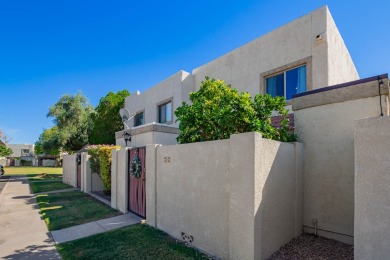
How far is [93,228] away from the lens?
705 centimetres

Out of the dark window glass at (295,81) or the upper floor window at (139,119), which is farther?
the upper floor window at (139,119)

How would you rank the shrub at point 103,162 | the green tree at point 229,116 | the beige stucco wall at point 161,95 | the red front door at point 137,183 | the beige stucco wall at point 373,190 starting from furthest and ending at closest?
1. the beige stucco wall at point 161,95
2. the shrub at point 103,162
3. the red front door at point 137,183
4. the green tree at point 229,116
5. the beige stucco wall at point 373,190

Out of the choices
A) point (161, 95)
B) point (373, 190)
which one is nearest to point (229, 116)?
point (373, 190)

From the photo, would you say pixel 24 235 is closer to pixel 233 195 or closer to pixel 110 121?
pixel 233 195

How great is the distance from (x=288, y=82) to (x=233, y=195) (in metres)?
7.44

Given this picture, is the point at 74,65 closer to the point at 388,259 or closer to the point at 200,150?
the point at 200,150

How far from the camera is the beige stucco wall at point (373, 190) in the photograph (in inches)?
123

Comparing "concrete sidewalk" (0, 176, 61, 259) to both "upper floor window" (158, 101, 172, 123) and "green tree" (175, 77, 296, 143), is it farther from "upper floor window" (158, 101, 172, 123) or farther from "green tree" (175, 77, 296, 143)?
"upper floor window" (158, 101, 172, 123)

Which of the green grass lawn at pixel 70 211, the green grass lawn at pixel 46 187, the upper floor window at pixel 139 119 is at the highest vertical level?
the upper floor window at pixel 139 119

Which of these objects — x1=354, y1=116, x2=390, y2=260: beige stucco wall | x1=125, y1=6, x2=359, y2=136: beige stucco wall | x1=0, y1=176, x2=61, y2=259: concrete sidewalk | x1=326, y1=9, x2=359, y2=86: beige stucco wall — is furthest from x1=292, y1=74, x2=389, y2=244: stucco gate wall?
x1=0, y1=176, x2=61, y2=259: concrete sidewalk

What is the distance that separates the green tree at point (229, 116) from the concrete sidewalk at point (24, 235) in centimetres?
441

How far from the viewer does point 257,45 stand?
37.3 feet

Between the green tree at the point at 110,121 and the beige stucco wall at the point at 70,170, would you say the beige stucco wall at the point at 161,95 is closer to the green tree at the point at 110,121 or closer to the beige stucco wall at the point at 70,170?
the green tree at the point at 110,121

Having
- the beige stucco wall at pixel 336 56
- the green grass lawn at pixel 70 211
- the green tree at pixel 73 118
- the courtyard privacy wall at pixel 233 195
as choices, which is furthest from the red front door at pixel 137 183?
the green tree at pixel 73 118
